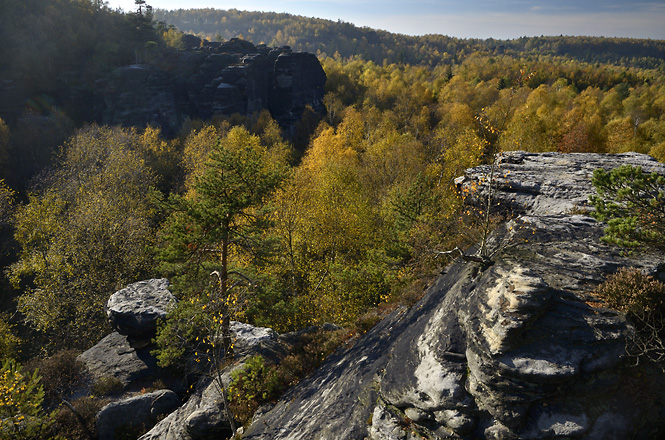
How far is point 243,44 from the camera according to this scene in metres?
87.1

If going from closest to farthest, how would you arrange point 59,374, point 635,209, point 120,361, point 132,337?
point 635,209, point 59,374, point 132,337, point 120,361

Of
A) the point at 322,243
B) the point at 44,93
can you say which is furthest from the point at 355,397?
the point at 44,93

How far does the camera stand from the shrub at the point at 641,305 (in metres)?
6.41

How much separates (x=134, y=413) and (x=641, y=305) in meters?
21.0

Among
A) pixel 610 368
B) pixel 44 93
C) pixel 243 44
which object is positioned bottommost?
pixel 610 368

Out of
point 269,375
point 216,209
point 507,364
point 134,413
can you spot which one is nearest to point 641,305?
point 507,364

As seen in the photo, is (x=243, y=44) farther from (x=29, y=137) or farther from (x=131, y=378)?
(x=131, y=378)

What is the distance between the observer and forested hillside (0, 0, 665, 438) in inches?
584

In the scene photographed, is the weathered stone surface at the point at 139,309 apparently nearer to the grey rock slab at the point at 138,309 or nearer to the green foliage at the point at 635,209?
the grey rock slab at the point at 138,309

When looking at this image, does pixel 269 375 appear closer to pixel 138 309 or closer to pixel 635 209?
pixel 138 309

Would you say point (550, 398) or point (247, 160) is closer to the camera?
point (550, 398)

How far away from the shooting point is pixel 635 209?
737cm

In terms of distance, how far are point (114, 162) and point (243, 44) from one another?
61697mm

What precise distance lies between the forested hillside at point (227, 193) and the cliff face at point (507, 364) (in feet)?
5.66
